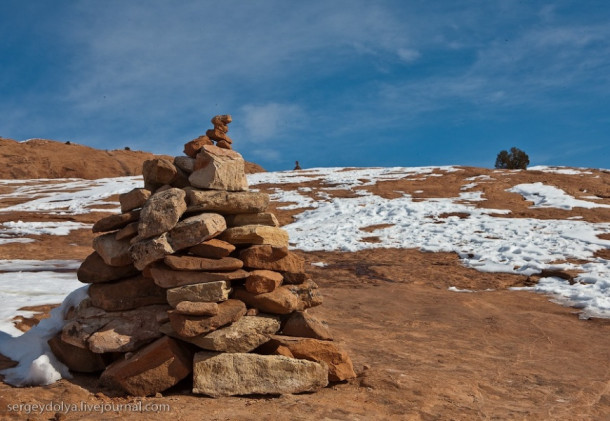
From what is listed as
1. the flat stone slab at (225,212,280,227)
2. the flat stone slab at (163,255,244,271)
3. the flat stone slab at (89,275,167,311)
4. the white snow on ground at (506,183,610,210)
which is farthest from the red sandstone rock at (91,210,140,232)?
the white snow on ground at (506,183,610,210)

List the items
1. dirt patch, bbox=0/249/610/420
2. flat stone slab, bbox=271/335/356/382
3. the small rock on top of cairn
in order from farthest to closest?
the small rock on top of cairn → flat stone slab, bbox=271/335/356/382 → dirt patch, bbox=0/249/610/420

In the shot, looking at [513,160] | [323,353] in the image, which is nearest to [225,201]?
[323,353]

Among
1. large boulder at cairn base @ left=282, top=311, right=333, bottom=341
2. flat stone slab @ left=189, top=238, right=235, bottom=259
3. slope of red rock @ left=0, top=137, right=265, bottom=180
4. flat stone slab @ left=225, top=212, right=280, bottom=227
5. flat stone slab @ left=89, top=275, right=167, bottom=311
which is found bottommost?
large boulder at cairn base @ left=282, top=311, right=333, bottom=341

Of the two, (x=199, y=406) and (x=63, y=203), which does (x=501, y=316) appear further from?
(x=63, y=203)

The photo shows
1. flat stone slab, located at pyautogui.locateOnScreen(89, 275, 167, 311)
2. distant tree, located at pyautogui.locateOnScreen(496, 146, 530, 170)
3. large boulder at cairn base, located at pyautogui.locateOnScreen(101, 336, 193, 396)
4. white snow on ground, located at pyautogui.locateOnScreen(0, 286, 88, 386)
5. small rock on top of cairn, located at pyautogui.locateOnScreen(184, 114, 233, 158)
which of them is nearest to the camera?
large boulder at cairn base, located at pyautogui.locateOnScreen(101, 336, 193, 396)

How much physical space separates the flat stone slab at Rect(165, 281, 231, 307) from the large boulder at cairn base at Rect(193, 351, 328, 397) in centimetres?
70

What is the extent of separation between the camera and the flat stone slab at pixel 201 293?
6285mm

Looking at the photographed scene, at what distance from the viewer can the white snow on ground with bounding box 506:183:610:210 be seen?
85.8 feet

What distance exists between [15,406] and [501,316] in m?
9.83

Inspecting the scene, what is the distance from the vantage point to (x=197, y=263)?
643 cm

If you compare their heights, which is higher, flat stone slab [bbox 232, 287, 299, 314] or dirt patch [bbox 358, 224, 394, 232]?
flat stone slab [bbox 232, 287, 299, 314]

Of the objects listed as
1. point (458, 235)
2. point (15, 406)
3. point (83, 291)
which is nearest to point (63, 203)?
point (458, 235)

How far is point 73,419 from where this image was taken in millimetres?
5012

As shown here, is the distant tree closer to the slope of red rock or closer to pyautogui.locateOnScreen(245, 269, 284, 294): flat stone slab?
the slope of red rock
